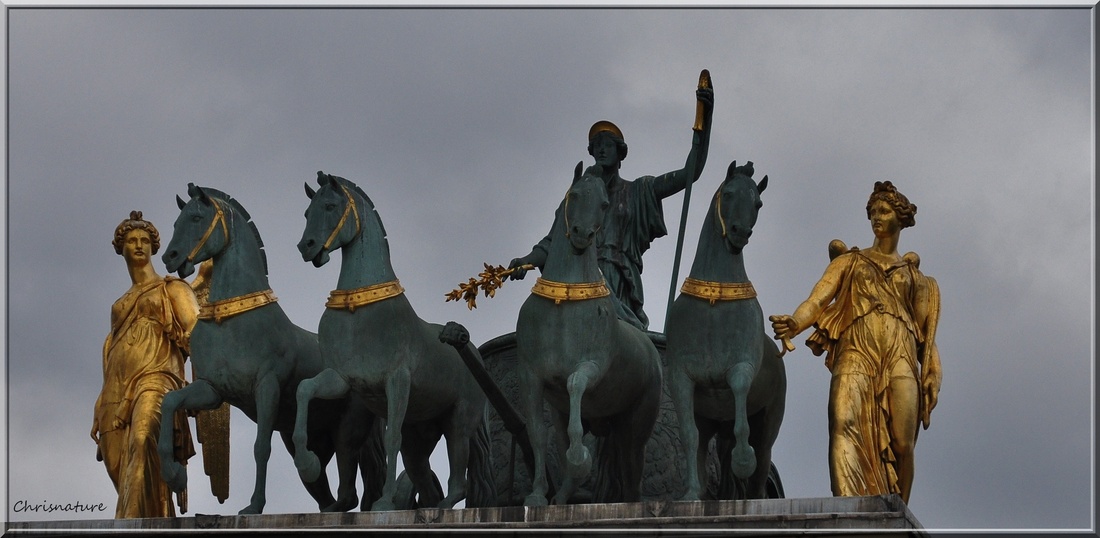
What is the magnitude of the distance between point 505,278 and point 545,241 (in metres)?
1.32

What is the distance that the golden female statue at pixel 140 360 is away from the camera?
24484mm

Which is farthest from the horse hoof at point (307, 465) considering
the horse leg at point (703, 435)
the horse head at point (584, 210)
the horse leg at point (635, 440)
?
the horse leg at point (703, 435)

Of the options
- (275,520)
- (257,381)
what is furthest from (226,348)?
(275,520)

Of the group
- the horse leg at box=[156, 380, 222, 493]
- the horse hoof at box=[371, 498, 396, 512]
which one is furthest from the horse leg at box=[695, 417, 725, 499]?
the horse leg at box=[156, 380, 222, 493]

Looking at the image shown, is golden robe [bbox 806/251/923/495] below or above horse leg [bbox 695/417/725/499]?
above

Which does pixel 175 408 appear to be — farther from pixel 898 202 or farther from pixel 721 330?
pixel 898 202

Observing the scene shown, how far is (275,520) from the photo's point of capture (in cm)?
2181

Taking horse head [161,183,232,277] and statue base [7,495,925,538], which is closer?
statue base [7,495,925,538]

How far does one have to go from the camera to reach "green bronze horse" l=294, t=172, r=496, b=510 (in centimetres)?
2250

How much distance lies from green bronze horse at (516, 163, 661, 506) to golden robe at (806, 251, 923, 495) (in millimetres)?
2084

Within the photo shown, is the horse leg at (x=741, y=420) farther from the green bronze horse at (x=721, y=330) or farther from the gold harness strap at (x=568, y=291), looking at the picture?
the gold harness strap at (x=568, y=291)

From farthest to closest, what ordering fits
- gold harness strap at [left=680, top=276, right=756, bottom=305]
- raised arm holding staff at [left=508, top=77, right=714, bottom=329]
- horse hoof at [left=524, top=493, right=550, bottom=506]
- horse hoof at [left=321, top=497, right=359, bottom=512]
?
raised arm holding staff at [left=508, top=77, right=714, bottom=329], horse hoof at [left=321, top=497, right=359, bottom=512], gold harness strap at [left=680, top=276, right=756, bottom=305], horse hoof at [left=524, top=493, right=550, bottom=506]

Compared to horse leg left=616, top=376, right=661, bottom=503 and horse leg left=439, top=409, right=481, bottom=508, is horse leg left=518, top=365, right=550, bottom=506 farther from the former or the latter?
horse leg left=439, top=409, right=481, bottom=508

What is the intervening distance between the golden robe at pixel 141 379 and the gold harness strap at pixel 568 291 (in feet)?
13.7
